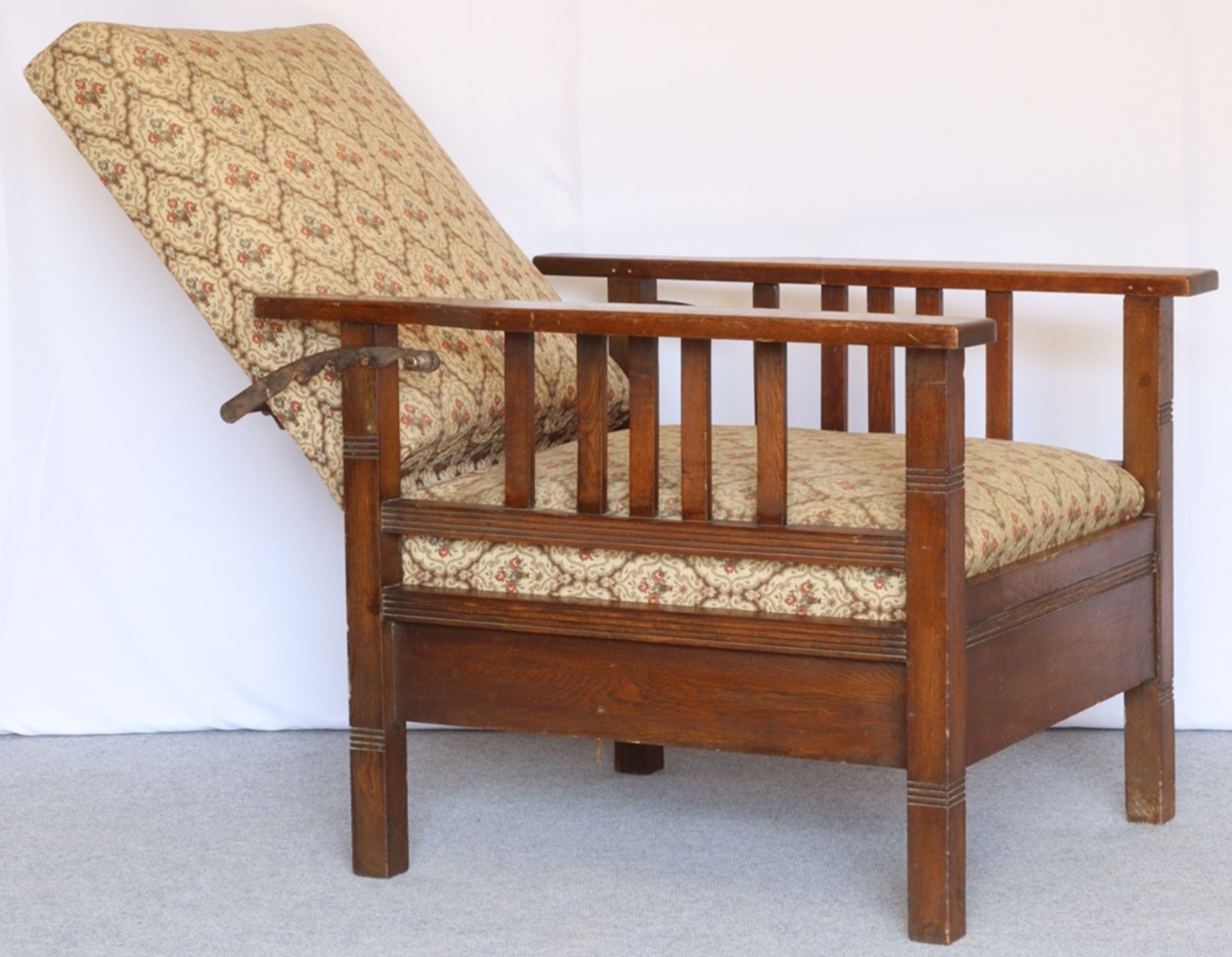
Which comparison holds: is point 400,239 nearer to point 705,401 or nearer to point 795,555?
point 705,401

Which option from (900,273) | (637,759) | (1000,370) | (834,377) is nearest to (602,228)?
(834,377)

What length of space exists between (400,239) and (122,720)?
49.1 inches

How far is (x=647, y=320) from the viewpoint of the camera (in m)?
2.17

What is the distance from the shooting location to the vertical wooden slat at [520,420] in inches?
90.2

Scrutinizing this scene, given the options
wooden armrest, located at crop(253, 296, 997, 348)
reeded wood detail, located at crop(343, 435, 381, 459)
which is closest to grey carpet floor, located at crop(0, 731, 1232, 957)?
reeded wood detail, located at crop(343, 435, 381, 459)

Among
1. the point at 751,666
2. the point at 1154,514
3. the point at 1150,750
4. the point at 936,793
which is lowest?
the point at 1150,750

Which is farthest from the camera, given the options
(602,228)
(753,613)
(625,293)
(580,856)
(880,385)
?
(602,228)

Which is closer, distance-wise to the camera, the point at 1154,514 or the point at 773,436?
the point at 773,436

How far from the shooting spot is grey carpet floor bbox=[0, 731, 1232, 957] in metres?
2.26

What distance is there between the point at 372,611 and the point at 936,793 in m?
0.75

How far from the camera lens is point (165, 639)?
3322mm

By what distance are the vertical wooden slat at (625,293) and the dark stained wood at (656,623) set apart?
73cm

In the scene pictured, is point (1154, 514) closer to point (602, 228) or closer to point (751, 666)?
point (751, 666)

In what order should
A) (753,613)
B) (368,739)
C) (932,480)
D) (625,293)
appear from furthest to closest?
1. (625,293)
2. (368,739)
3. (753,613)
4. (932,480)
